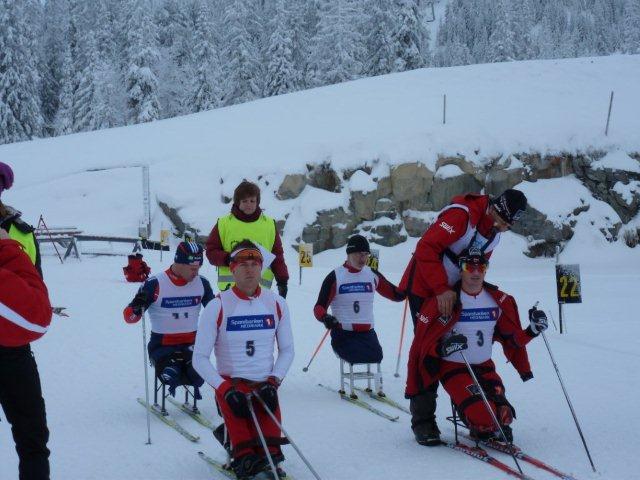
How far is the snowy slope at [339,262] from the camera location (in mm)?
4906

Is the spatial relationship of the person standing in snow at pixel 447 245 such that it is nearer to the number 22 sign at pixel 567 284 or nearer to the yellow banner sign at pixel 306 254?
the number 22 sign at pixel 567 284

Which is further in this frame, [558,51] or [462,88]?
[558,51]

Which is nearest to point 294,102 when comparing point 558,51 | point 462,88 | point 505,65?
point 462,88

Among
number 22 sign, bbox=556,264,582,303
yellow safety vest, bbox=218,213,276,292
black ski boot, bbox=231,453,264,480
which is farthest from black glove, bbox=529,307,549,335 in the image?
number 22 sign, bbox=556,264,582,303

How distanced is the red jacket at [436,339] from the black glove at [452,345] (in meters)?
0.06

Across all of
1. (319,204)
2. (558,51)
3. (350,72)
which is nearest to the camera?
(319,204)

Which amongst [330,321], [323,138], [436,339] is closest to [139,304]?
[330,321]

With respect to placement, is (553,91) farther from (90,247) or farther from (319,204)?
(90,247)

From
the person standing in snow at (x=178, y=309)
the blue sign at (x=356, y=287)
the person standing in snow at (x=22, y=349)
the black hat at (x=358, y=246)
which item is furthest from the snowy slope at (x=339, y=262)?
the black hat at (x=358, y=246)

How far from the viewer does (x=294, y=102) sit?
27812mm

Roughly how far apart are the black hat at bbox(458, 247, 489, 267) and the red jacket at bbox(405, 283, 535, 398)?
1.02 ft

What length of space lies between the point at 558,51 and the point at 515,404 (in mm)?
89156

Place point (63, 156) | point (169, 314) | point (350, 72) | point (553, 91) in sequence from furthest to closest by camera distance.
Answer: point (350, 72), point (63, 156), point (553, 91), point (169, 314)

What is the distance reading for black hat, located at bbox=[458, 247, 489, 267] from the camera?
4.95 m
